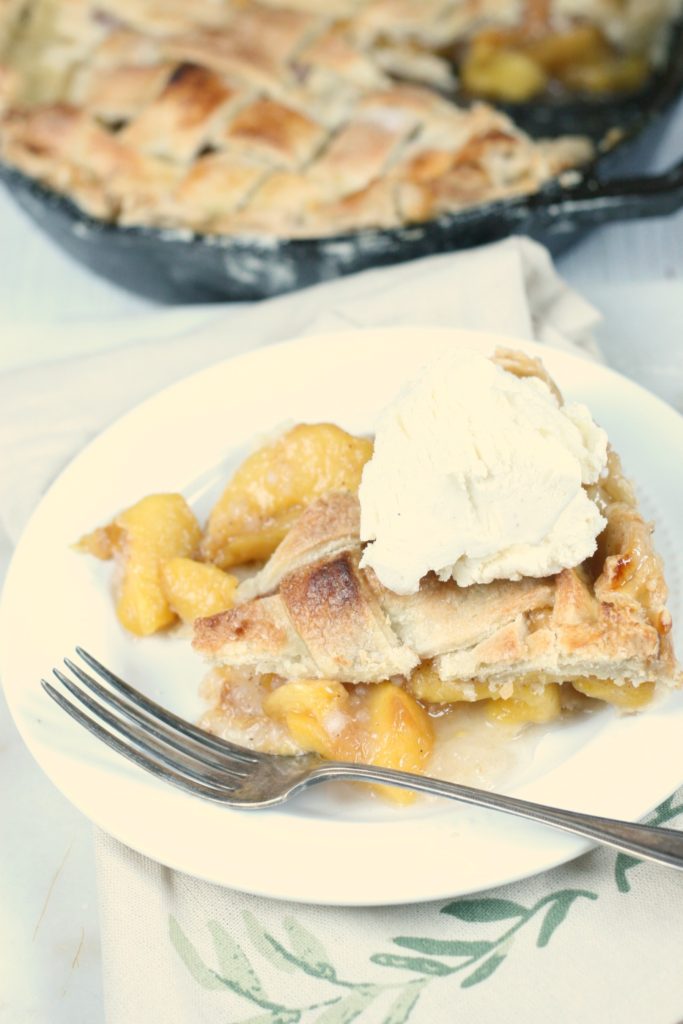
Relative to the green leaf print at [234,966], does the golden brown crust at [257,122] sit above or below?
above

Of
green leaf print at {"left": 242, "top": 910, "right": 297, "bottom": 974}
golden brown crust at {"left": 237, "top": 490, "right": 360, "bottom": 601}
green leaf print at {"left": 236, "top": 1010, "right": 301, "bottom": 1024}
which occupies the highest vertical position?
golden brown crust at {"left": 237, "top": 490, "right": 360, "bottom": 601}

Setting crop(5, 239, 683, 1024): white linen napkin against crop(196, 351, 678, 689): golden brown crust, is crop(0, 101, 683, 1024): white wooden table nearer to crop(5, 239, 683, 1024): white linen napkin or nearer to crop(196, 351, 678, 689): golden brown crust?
crop(5, 239, 683, 1024): white linen napkin

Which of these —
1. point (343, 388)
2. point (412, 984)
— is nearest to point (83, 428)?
point (343, 388)

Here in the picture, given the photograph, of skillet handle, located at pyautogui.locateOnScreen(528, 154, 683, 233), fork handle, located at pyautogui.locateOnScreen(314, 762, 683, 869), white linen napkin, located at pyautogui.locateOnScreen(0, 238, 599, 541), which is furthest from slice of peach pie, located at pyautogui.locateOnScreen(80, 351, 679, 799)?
skillet handle, located at pyautogui.locateOnScreen(528, 154, 683, 233)

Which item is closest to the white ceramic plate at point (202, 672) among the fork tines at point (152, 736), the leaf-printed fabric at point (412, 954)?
the fork tines at point (152, 736)

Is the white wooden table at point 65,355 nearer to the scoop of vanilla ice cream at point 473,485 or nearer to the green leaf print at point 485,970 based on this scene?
the green leaf print at point 485,970

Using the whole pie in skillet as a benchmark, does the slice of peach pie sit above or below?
below
